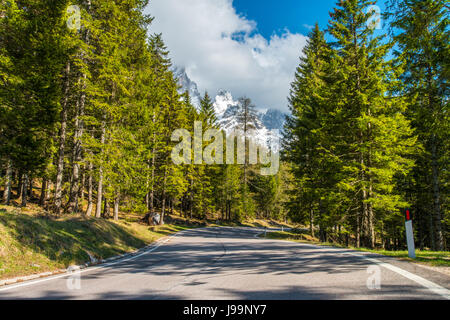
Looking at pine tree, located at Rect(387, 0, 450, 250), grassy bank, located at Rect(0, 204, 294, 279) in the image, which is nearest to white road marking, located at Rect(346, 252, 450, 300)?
pine tree, located at Rect(387, 0, 450, 250)

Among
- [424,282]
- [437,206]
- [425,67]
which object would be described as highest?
[425,67]

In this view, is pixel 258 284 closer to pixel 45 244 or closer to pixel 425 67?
pixel 45 244

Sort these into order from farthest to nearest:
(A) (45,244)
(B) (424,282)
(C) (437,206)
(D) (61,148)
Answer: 1. (C) (437,206)
2. (D) (61,148)
3. (A) (45,244)
4. (B) (424,282)

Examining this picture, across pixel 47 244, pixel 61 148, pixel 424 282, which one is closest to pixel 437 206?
pixel 424 282

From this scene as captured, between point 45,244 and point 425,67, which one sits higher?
point 425,67

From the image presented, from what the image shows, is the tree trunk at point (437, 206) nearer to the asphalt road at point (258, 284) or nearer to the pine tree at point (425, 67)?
the pine tree at point (425, 67)

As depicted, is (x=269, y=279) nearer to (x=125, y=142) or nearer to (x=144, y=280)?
(x=144, y=280)

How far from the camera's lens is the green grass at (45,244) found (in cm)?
640

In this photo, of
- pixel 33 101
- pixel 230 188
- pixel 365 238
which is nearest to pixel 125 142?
pixel 33 101

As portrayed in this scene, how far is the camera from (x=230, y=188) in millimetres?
40219

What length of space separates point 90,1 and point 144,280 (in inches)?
711

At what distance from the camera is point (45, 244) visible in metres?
7.66

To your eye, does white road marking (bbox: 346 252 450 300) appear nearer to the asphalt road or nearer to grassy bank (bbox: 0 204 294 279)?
the asphalt road

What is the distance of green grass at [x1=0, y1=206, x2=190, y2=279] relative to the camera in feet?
21.0
